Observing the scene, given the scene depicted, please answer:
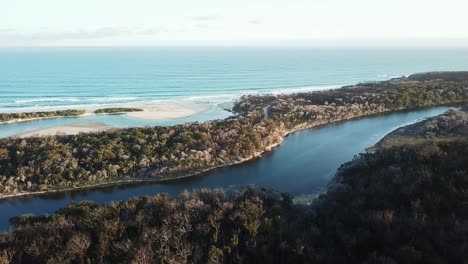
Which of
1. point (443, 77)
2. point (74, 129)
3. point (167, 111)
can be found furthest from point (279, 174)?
point (443, 77)

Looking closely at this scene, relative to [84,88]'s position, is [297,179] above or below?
below

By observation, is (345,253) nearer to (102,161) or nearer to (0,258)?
(0,258)

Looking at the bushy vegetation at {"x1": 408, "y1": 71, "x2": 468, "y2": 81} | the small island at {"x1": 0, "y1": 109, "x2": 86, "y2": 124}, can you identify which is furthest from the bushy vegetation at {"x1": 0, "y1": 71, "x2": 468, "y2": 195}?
the bushy vegetation at {"x1": 408, "y1": 71, "x2": 468, "y2": 81}

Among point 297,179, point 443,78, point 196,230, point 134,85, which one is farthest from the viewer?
point 134,85

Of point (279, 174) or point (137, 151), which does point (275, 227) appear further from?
point (137, 151)

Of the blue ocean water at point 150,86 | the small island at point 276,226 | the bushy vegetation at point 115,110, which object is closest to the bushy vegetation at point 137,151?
the small island at point 276,226

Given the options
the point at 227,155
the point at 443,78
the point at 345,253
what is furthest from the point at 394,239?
the point at 443,78
